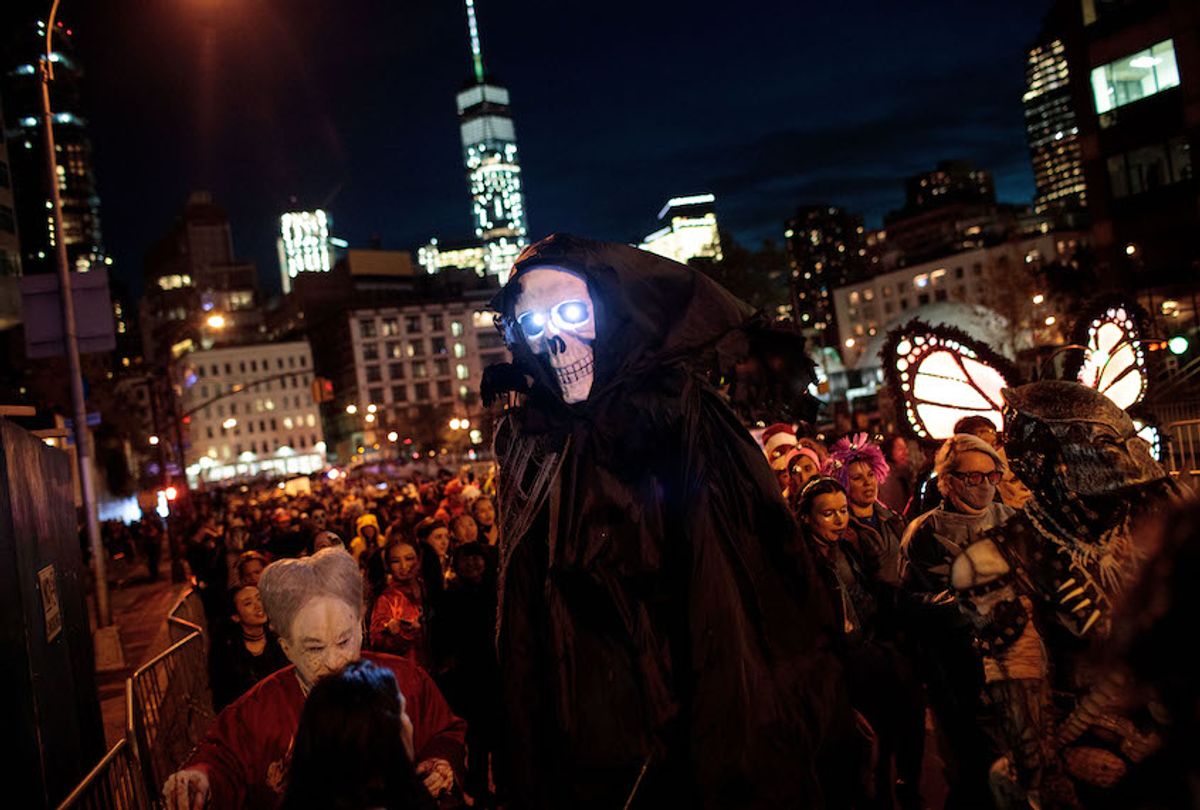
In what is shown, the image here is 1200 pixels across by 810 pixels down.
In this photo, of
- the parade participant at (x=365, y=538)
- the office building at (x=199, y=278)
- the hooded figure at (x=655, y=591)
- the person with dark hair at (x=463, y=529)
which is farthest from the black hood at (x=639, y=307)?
the office building at (x=199, y=278)

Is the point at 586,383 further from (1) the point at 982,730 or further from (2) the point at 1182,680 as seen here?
(1) the point at 982,730

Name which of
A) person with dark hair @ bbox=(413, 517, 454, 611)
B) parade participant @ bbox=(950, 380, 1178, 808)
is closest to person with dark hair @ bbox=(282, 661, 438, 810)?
parade participant @ bbox=(950, 380, 1178, 808)

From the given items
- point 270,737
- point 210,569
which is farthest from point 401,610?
point 210,569

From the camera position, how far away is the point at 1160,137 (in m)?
32.2

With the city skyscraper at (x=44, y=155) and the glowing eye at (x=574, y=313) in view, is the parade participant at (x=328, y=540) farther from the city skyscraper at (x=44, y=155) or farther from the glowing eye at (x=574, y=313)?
the city skyscraper at (x=44, y=155)

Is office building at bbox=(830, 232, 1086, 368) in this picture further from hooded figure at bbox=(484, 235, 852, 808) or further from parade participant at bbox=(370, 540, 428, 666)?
hooded figure at bbox=(484, 235, 852, 808)

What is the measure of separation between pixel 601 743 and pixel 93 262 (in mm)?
144967

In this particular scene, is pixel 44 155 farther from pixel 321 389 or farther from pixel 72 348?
pixel 321 389

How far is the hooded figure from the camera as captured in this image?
268 centimetres

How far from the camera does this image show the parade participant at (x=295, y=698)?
322cm

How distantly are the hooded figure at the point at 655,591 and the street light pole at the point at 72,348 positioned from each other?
12.2 m

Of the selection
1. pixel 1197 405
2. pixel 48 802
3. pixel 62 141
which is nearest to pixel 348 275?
pixel 62 141

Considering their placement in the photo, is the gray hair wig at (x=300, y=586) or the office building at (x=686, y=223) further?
the office building at (x=686, y=223)

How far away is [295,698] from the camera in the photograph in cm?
338
